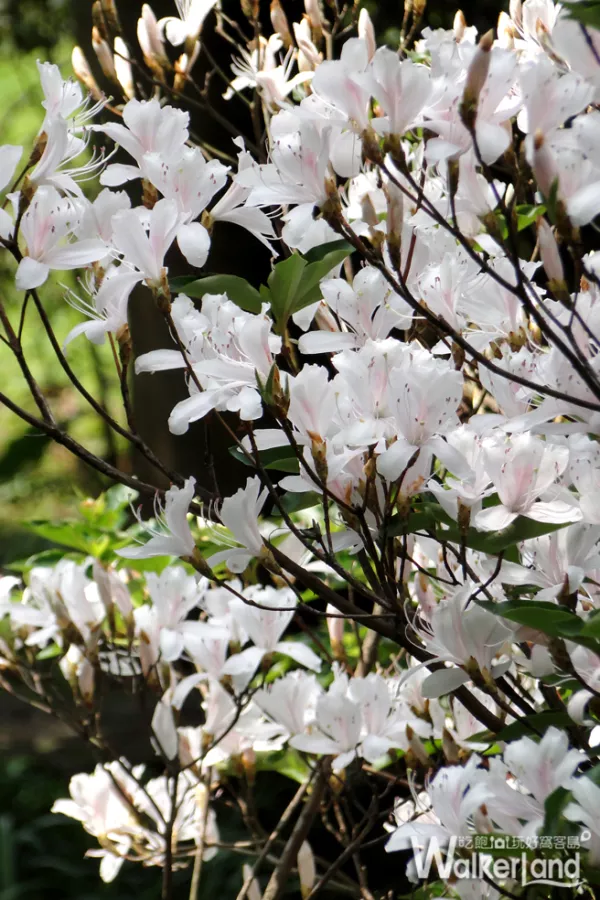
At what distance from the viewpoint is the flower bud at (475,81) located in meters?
0.54

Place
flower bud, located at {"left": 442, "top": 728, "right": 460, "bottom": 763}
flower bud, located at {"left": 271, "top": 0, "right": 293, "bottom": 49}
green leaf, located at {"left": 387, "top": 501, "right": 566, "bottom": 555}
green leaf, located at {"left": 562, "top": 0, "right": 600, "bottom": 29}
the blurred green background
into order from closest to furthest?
1. green leaf, located at {"left": 562, "top": 0, "right": 600, "bottom": 29}
2. green leaf, located at {"left": 387, "top": 501, "right": 566, "bottom": 555}
3. flower bud, located at {"left": 442, "top": 728, "right": 460, "bottom": 763}
4. flower bud, located at {"left": 271, "top": 0, "right": 293, "bottom": 49}
5. the blurred green background

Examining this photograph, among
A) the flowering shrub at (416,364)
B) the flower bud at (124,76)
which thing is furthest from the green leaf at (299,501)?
the flower bud at (124,76)

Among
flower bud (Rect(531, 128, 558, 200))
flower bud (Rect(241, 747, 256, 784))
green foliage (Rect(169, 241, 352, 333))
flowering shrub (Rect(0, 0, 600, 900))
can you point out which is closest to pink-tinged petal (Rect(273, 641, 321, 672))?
flowering shrub (Rect(0, 0, 600, 900))

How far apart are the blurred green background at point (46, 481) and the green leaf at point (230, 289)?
154 mm

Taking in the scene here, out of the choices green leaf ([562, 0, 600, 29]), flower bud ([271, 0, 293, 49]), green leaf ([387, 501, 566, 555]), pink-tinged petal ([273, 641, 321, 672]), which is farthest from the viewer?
flower bud ([271, 0, 293, 49])

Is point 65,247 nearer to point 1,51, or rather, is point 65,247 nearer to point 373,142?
point 373,142

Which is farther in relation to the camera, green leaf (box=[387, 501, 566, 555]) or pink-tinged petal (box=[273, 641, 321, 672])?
pink-tinged petal (box=[273, 641, 321, 672])

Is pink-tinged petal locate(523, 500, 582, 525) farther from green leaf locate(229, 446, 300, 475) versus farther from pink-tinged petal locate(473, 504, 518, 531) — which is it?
green leaf locate(229, 446, 300, 475)

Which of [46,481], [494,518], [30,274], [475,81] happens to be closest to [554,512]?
[494,518]

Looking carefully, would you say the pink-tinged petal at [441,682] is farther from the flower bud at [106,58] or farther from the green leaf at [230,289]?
the flower bud at [106,58]

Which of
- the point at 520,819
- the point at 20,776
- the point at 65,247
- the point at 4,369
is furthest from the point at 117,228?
the point at 4,369

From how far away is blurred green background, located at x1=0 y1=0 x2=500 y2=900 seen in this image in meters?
2.14

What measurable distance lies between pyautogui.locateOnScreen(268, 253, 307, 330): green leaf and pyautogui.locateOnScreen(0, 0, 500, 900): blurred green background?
211mm

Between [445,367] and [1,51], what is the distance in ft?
15.0
